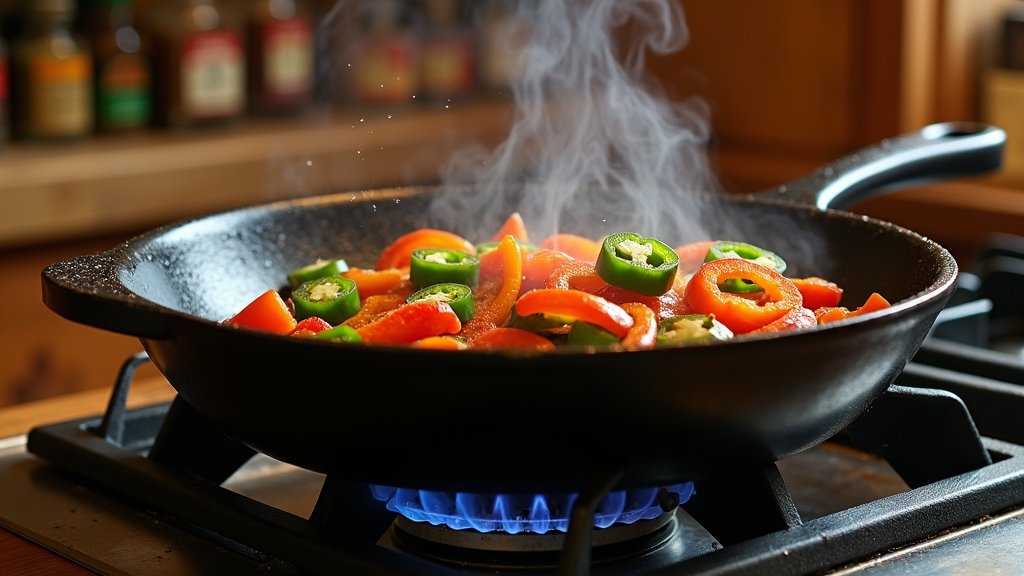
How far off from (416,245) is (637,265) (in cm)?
29

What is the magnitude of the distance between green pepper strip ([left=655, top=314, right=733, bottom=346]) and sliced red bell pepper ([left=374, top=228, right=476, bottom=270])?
307 millimetres

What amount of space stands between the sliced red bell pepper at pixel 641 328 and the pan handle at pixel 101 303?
0.30m

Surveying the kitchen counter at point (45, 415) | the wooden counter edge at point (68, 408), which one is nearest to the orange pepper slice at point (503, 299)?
the kitchen counter at point (45, 415)

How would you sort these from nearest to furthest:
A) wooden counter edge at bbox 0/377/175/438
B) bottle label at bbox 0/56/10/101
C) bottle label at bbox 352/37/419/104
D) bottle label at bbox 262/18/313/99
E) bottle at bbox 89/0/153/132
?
wooden counter edge at bbox 0/377/175/438
bottle label at bbox 0/56/10/101
bottle at bbox 89/0/153/132
bottle label at bbox 262/18/313/99
bottle label at bbox 352/37/419/104

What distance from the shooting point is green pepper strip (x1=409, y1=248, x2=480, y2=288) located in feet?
3.56

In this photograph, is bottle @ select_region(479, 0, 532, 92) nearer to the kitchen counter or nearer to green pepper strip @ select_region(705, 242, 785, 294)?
the kitchen counter

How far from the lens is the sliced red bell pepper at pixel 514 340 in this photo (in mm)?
901

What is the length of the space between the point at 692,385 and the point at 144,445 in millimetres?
672

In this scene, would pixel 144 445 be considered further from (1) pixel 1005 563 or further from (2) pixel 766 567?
(1) pixel 1005 563

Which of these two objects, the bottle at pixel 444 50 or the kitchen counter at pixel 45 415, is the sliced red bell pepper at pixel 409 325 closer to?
the kitchen counter at pixel 45 415

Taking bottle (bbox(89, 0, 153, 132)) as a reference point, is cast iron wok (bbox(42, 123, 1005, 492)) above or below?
above

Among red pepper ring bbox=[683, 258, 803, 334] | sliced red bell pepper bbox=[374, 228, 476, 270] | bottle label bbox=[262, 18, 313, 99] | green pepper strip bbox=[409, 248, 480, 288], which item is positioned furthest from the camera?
bottle label bbox=[262, 18, 313, 99]

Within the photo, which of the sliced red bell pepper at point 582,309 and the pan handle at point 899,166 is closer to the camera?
the sliced red bell pepper at point 582,309

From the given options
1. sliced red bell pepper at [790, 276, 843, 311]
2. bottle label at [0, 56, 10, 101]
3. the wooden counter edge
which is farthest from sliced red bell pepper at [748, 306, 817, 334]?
bottle label at [0, 56, 10, 101]
